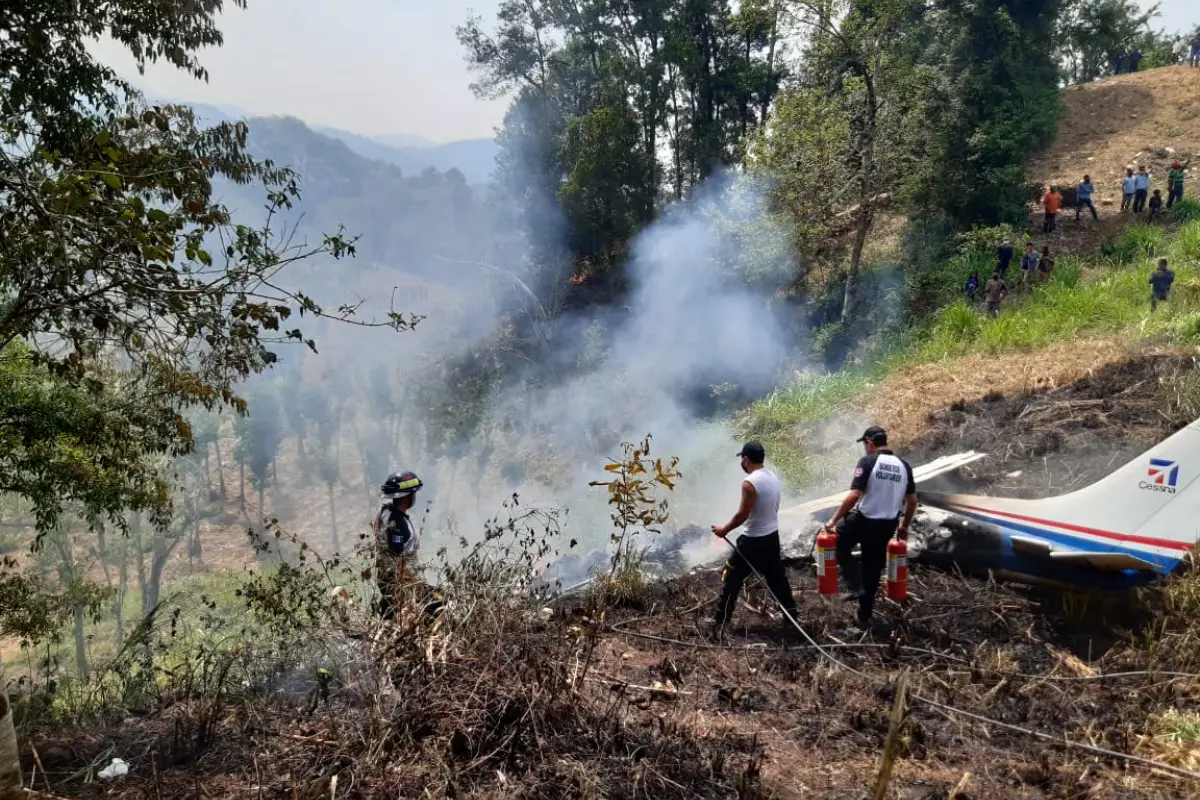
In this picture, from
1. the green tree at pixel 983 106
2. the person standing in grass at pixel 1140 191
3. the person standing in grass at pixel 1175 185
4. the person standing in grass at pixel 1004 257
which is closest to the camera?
the person standing in grass at pixel 1004 257

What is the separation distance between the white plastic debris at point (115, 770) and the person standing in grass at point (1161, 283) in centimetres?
1325

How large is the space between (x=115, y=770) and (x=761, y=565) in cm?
364

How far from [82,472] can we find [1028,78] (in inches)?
907

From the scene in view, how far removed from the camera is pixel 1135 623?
530 centimetres

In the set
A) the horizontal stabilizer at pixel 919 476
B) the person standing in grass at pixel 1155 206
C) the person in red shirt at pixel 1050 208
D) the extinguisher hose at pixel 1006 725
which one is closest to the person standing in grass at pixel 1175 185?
the person standing in grass at pixel 1155 206

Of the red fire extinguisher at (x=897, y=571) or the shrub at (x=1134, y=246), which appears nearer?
the red fire extinguisher at (x=897, y=571)

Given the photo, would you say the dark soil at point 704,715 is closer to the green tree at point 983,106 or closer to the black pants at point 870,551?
the black pants at point 870,551

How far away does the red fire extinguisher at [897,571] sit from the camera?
527 cm

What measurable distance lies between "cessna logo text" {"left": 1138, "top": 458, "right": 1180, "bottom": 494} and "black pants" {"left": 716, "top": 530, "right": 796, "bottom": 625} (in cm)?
271

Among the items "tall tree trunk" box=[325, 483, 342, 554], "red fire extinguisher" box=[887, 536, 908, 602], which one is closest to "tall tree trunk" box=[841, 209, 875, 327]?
"red fire extinguisher" box=[887, 536, 908, 602]

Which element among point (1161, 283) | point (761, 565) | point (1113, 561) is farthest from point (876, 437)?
point (1161, 283)

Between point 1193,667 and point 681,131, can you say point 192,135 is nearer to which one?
point 1193,667

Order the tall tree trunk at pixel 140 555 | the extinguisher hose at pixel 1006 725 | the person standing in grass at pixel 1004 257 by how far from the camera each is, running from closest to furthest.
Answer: the extinguisher hose at pixel 1006 725 → the person standing in grass at pixel 1004 257 → the tall tree trunk at pixel 140 555

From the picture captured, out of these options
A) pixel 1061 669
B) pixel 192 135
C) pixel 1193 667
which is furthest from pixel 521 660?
pixel 192 135
